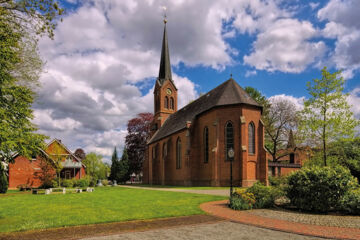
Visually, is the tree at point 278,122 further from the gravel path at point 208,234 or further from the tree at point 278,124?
the gravel path at point 208,234

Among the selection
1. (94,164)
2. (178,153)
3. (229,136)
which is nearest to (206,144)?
(229,136)

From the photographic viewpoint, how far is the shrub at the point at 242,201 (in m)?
11.7

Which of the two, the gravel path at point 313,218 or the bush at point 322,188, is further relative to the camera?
the bush at point 322,188

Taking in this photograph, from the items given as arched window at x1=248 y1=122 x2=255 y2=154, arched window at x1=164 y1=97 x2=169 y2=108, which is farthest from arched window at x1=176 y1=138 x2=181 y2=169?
arched window at x1=164 y1=97 x2=169 y2=108

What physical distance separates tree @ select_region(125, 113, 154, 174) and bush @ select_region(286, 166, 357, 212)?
164 ft

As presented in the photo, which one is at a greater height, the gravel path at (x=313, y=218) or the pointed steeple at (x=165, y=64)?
the pointed steeple at (x=165, y=64)

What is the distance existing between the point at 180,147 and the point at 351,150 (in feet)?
69.7

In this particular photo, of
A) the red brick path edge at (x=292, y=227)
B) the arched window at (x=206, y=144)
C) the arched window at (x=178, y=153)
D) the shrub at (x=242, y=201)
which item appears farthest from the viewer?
the arched window at (x=178, y=153)

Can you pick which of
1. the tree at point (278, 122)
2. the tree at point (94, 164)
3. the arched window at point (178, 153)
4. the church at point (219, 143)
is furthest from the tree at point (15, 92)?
the tree at point (94, 164)

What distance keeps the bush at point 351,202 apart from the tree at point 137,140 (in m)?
51.2

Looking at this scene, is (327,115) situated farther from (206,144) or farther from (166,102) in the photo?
(166,102)

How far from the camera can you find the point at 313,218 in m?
9.72

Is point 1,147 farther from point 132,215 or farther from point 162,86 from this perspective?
point 162,86

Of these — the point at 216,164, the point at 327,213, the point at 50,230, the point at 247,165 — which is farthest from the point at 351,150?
the point at 50,230
